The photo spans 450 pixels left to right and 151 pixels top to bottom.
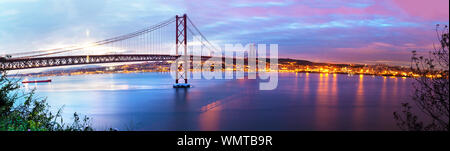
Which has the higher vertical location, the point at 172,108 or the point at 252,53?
the point at 252,53

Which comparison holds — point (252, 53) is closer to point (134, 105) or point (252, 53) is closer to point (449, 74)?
point (134, 105)

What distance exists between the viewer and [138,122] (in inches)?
482

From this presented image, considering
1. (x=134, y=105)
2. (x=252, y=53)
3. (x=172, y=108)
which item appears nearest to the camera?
(x=172, y=108)

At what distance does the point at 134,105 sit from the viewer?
1705 cm

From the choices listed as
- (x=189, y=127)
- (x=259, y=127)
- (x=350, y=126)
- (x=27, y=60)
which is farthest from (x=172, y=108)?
(x=27, y=60)
